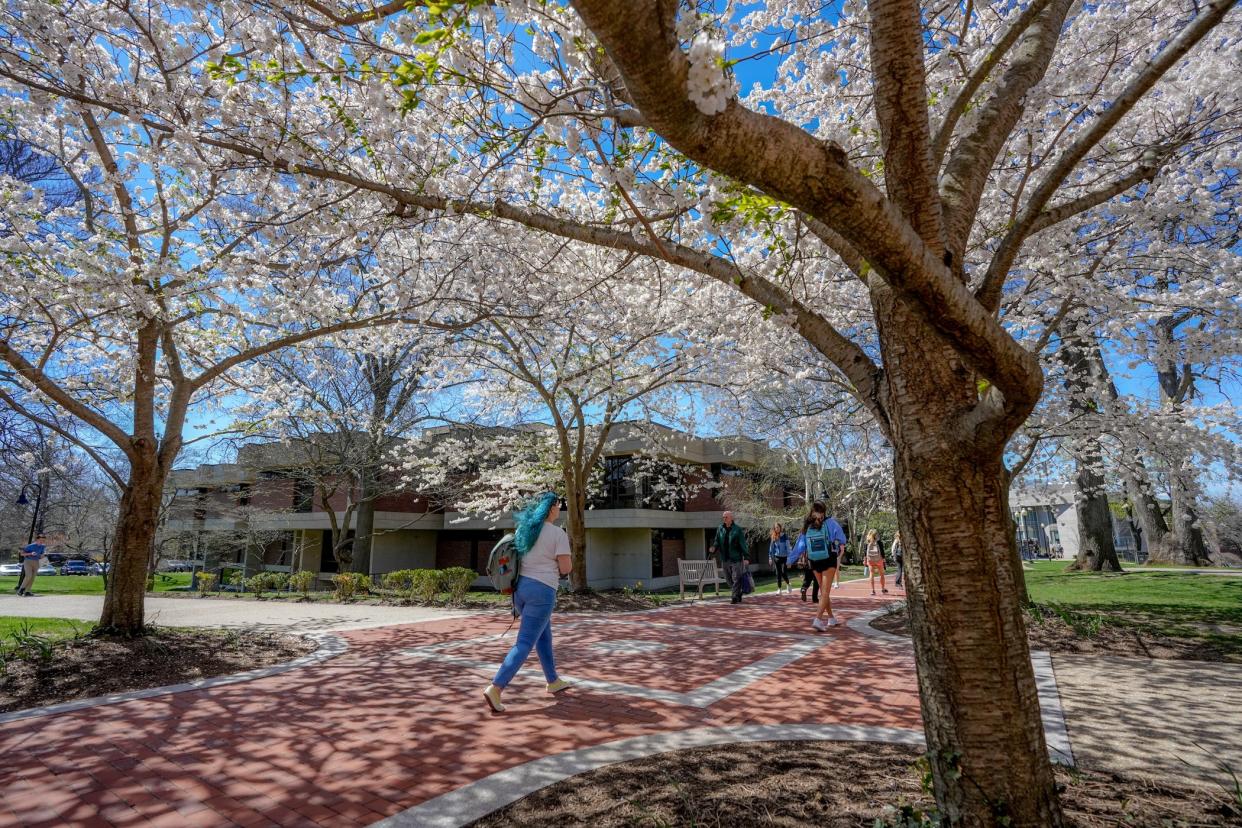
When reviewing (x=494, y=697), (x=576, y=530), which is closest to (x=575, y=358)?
(x=576, y=530)

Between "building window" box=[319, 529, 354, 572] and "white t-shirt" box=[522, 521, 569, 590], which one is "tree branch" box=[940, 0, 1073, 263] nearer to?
"white t-shirt" box=[522, 521, 569, 590]

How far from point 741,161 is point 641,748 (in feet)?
11.6

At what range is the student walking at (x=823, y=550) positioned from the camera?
28.4 ft

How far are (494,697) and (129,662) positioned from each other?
187 inches

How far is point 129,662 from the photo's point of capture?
6586 millimetres

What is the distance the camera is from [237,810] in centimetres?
314

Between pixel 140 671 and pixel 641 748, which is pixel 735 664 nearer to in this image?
pixel 641 748

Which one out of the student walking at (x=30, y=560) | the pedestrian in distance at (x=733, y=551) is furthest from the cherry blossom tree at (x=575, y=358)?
the student walking at (x=30, y=560)

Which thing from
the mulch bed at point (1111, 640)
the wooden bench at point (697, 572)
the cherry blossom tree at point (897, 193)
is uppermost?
the cherry blossom tree at point (897, 193)

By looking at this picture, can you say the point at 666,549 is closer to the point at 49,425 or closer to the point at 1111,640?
the point at 1111,640

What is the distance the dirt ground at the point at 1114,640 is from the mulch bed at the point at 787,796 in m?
4.56

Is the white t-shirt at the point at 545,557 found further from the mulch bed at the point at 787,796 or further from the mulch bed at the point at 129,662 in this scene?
the mulch bed at the point at 129,662

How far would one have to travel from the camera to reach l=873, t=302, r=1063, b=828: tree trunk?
2.37 meters

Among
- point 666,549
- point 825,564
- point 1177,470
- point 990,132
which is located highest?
point 990,132
